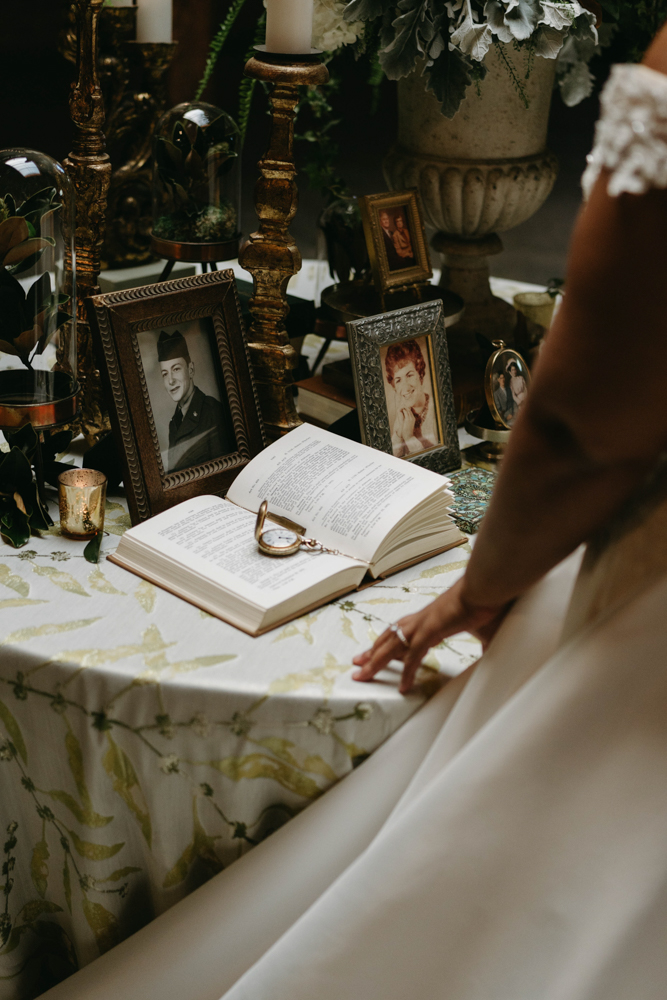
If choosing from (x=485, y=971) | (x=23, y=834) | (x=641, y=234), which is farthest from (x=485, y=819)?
(x=23, y=834)

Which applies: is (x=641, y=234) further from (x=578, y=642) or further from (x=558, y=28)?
(x=558, y=28)

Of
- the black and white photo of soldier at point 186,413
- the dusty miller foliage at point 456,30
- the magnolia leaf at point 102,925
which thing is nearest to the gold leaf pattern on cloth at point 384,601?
the black and white photo of soldier at point 186,413

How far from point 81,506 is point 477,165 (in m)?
0.95

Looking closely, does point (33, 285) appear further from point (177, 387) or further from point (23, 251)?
point (177, 387)

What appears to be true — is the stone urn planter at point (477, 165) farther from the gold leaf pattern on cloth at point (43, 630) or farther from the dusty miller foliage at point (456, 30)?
the gold leaf pattern on cloth at point (43, 630)

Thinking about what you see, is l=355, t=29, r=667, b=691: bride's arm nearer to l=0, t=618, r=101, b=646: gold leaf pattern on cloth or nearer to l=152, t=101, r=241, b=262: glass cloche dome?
l=0, t=618, r=101, b=646: gold leaf pattern on cloth

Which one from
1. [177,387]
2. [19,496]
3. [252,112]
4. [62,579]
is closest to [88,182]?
[177,387]

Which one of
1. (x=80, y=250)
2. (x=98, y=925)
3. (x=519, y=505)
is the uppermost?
(x=80, y=250)

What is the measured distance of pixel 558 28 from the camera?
1.31m

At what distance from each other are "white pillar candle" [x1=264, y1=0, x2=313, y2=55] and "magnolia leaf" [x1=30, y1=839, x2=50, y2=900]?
0.98 meters

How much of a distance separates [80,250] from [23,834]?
0.77 meters

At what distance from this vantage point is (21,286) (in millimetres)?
1119

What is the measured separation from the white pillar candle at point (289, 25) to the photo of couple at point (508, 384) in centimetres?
50

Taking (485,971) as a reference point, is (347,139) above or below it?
above
